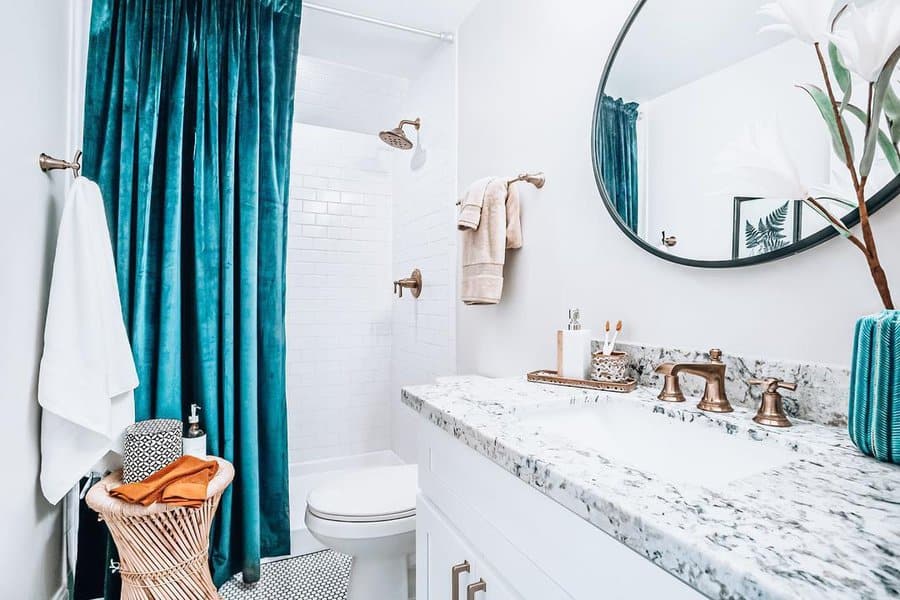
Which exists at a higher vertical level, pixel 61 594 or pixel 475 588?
pixel 475 588

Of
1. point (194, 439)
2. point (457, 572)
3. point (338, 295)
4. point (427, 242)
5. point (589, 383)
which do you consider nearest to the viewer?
point (457, 572)

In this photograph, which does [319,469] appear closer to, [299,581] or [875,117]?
[299,581]

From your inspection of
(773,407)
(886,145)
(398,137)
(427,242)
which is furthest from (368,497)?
(398,137)

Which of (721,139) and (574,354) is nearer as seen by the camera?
(721,139)

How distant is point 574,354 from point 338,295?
2.07 m

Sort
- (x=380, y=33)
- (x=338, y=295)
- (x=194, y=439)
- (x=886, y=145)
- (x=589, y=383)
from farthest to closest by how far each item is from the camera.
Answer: (x=338, y=295) < (x=380, y=33) < (x=194, y=439) < (x=589, y=383) < (x=886, y=145)

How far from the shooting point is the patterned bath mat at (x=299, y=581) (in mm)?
1776

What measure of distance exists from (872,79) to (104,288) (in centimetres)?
183

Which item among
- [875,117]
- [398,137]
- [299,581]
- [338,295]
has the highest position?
[398,137]

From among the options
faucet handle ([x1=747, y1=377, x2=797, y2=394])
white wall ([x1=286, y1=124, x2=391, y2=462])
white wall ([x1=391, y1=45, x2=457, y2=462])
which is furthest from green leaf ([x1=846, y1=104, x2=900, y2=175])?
white wall ([x1=286, y1=124, x2=391, y2=462])

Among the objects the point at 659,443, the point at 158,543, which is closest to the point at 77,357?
the point at 158,543

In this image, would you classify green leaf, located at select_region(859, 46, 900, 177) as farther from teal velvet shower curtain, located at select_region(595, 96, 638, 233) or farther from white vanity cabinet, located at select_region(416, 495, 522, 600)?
white vanity cabinet, located at select_region(416, 495, 522, 600)

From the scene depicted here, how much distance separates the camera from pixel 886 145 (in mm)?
740

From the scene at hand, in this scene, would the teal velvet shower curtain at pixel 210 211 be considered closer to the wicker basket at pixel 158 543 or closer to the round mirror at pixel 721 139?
the wicker basket at pixel 158 543
